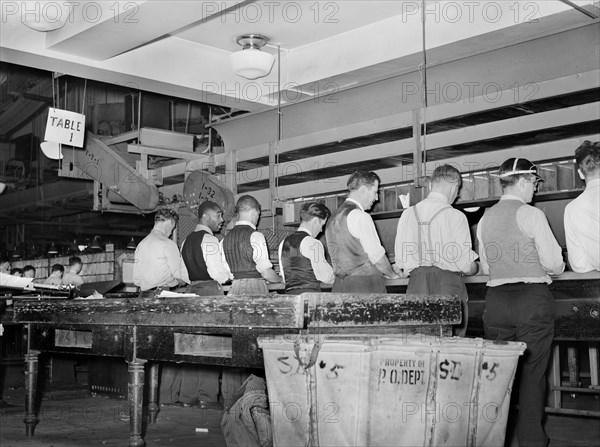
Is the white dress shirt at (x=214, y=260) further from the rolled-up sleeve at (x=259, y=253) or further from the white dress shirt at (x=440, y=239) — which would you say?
the white dress shirt at (x=440, y=239)

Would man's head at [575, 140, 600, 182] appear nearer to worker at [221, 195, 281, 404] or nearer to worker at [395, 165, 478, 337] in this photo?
worker at [395, 165, 478, 337]

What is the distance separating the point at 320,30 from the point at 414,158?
1999mm

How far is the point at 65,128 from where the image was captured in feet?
27.7

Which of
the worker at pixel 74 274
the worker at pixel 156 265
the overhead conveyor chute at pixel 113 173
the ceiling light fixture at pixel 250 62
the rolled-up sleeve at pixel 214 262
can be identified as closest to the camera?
the rolled-up sleeve at pixel 214 262

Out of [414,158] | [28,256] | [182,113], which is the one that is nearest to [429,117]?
[414,158]

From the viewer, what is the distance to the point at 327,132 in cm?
714

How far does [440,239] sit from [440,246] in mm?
46

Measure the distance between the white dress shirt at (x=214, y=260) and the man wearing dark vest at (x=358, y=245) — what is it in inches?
50.7

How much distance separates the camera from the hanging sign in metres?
8.29

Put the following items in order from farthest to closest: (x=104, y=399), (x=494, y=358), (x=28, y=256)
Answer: (x=28, y=256), (x=104, y=399), (x=494, y=358)

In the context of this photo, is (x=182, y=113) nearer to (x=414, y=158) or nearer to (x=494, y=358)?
(x=414, y=158)

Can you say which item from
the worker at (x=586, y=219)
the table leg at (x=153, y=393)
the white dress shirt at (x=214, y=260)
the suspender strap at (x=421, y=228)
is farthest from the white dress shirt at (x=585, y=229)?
the table leg at (x=153, y=393)

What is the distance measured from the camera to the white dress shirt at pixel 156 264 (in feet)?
21.5

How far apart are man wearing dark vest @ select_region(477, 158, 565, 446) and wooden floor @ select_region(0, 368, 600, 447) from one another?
80 cm
